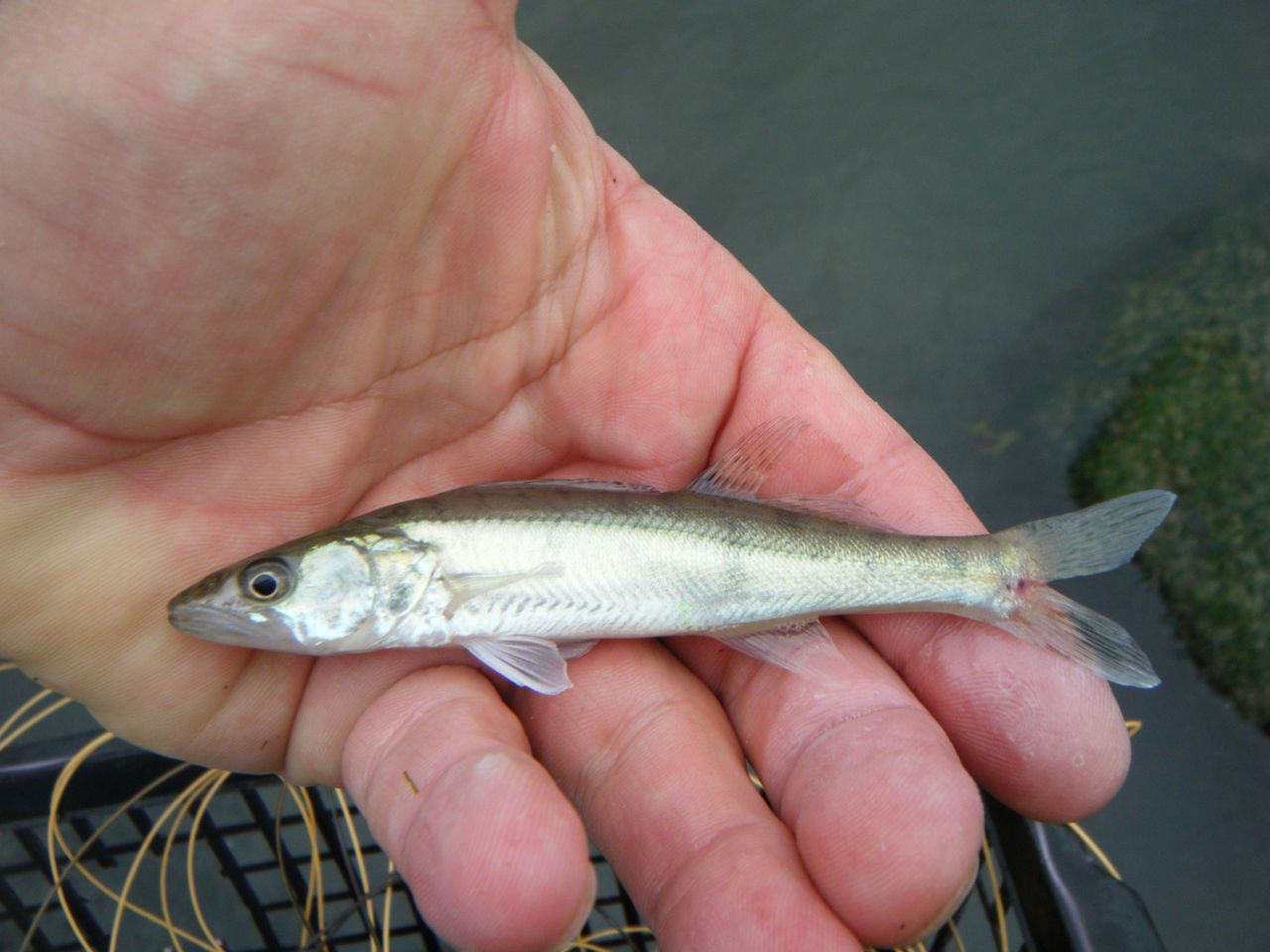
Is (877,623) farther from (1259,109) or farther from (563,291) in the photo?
(1259,109)

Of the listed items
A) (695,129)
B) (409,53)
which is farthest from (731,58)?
(409,53)

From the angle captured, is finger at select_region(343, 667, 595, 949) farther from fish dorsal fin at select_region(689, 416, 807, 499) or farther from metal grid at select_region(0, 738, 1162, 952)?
metal grid at select_region(0, 738, 1162, 952)

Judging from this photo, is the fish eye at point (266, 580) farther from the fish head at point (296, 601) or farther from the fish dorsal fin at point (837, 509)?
the fish dorsal fin at point (837, 509)

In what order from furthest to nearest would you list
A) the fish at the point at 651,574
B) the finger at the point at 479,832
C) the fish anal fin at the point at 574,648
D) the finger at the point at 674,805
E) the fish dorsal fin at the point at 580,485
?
1. the fish dorsal fin at the point at 580,485
2. the fish anal fin at the point at 574,648
3. the fish at the point at 651,574
4. the finger at the point at 674,805
5. the finger at the point at 479,832

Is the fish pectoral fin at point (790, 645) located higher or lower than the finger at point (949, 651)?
lower

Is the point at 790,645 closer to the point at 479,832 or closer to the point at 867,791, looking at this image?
the point at 867,791

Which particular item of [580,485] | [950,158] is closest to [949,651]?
[580,485]

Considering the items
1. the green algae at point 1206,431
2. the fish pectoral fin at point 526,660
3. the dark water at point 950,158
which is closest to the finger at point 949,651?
the fish pectoral fin at point 526,660
